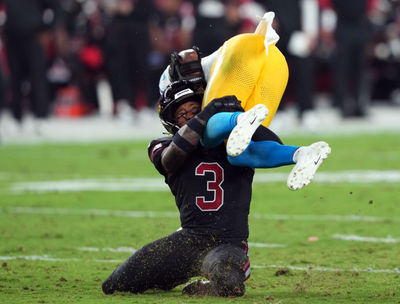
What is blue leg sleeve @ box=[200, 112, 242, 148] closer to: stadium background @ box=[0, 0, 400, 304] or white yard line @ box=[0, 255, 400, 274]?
stadium background @ box=[0, 0, 400, 304]

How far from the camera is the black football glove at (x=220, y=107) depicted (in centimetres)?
461

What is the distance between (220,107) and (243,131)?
0.33 metres

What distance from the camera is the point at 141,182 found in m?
9.30

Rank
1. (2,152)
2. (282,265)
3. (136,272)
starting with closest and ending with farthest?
1. (136,272)
2. (282,265)
3. (2,152)

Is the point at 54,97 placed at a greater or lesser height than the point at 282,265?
lesser

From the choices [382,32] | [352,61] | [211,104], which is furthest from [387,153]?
[382,32]

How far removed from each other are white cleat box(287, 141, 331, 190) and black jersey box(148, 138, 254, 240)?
0.36 metres

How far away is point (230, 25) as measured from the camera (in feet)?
50.1

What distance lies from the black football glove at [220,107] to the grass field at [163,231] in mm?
863

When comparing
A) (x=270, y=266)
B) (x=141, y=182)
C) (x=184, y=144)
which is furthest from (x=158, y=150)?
(x=141, y=182)

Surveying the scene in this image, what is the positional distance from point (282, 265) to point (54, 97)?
14.3 metres

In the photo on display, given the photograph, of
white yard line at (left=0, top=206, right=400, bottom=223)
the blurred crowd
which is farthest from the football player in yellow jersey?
the blurred crowd

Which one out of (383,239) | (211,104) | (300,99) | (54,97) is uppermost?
(211,104)

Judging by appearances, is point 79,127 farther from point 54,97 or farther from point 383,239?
point 383,239
